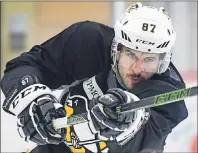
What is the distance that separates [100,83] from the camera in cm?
176

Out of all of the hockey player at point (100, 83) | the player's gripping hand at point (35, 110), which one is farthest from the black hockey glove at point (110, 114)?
the player's gripping hand at point (35, 110)

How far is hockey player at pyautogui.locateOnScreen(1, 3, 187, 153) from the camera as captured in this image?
5.18 ft

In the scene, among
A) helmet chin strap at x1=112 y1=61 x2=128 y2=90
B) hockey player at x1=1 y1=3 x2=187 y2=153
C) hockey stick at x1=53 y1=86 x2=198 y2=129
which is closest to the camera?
hockey stick at x1=53 y1=86 x2=198 y2=129

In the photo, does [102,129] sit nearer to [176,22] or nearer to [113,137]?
[113,137]

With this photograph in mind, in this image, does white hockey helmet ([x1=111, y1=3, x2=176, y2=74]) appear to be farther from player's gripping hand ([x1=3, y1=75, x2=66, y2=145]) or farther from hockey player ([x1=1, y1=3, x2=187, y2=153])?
player's gripping hand ([x1=3, y1=75, x2=66, y2=145])

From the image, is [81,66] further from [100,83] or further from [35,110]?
[35,110]

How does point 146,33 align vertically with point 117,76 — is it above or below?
above

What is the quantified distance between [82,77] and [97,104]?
0.33 meters

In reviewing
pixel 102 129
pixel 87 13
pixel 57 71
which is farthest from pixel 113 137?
pixel 87 13

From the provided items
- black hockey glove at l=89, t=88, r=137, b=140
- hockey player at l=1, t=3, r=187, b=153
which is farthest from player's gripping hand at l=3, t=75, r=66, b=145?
black hockey glove at l=89, t=88, r=137, b=140

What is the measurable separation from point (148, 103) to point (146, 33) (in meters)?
0.28

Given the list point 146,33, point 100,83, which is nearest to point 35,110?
point 100,83

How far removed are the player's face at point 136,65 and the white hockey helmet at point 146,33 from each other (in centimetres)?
2

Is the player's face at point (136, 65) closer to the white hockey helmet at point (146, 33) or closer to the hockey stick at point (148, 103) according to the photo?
the white hockey helmet at point (146, 33)
